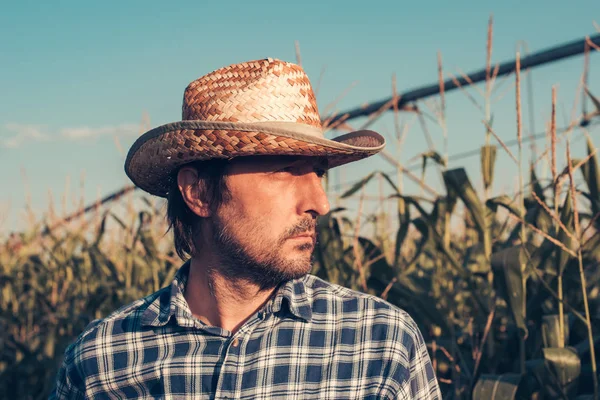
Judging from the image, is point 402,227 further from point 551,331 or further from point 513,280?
point 551,331

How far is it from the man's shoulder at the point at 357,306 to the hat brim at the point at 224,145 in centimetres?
40

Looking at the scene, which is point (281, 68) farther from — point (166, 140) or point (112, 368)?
point (112, 368)

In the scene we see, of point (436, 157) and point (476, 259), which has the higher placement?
point (436, 157)

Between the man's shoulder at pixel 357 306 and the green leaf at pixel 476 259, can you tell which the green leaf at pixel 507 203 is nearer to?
the green leaf at pixel 476 259

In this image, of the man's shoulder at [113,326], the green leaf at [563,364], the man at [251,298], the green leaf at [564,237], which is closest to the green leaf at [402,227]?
the green leaf at [564,237]

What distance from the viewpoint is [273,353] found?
1952 mm

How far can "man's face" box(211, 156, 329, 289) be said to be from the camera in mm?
2061

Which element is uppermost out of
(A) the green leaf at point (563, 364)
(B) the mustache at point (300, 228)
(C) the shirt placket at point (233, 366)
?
(B) the mustache at point (300, 228)

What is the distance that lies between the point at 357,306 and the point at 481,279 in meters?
1.86

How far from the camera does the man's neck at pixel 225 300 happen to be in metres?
2.11

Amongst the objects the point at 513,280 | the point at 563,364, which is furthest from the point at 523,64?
the point at 563,364

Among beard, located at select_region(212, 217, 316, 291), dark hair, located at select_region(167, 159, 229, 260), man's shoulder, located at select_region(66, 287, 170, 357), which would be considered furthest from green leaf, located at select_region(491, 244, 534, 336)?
man's shoulder, located at select_region(66, 287, 170, 357)

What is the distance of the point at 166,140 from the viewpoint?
222 cm

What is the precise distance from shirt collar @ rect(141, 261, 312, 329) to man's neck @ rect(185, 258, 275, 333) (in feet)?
0.22
